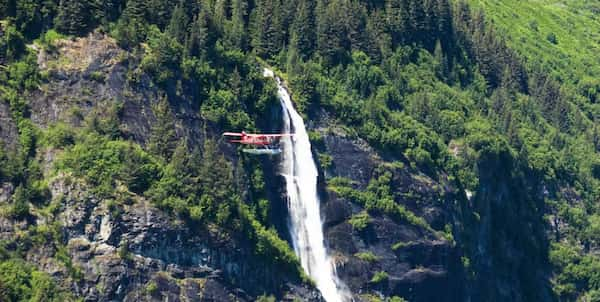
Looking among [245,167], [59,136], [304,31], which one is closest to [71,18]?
[59,136]

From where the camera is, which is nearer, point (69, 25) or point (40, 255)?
point (40, 255)

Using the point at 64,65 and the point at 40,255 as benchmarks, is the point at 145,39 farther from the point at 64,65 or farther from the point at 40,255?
the point at 40,255

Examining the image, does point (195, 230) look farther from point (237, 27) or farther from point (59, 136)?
point (237, 27)

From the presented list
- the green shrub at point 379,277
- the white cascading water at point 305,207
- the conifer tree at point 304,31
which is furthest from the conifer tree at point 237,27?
the green shrub at point 379,277

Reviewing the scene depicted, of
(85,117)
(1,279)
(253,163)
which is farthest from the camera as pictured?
(253,163)

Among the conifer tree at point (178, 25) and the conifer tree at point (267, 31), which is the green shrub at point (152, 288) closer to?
the conifer tree at point (178, 25)

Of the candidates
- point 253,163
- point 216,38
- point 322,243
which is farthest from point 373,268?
point 216,38

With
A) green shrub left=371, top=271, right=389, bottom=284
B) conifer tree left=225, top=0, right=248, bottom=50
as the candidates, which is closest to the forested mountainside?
green shrub left=371, top=271, right=389, bottom=284
